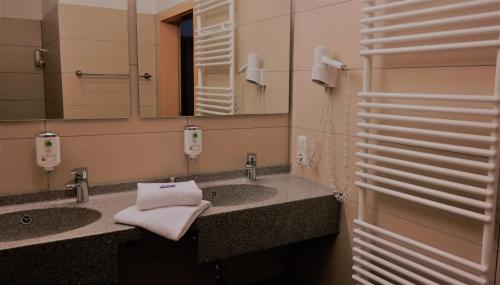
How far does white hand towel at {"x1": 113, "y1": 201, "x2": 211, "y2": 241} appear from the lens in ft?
4.61

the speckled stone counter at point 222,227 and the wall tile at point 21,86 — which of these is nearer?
the speckled stone counter at point 222,227

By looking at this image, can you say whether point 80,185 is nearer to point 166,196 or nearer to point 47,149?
point 47,149

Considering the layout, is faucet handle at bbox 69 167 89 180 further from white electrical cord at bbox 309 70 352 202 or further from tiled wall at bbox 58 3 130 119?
white electrical cord at bbox 309 70 352 202

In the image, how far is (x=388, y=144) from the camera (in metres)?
1.64

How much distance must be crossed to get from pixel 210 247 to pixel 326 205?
0.59 m

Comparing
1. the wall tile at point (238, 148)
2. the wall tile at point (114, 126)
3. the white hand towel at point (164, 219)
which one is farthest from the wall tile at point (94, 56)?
the white hand towel at point (164, 219)

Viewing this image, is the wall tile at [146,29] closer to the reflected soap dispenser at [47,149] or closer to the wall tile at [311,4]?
the reflected soap dispenser at [47,149]

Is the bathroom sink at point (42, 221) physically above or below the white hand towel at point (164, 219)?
below

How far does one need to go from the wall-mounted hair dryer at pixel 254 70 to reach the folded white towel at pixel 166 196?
0.80 meters

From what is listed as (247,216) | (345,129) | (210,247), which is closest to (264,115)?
(345,129)

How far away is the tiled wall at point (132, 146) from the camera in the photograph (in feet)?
5.27

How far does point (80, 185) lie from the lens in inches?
64.8

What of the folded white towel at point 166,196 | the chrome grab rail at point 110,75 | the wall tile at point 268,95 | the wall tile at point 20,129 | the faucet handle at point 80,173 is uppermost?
the chrome grab rail at point 110,75

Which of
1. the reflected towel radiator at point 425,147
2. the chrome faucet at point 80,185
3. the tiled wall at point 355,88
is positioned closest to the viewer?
the reflected towel radiator at point 425,147
